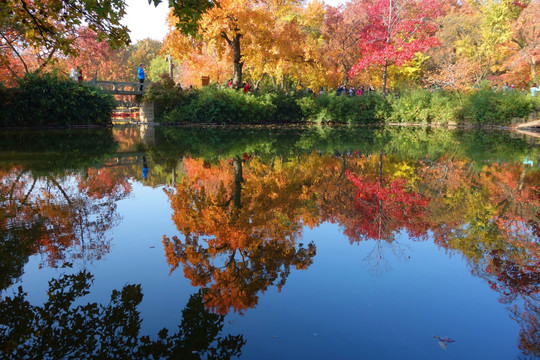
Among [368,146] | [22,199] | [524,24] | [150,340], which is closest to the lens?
[150,340]

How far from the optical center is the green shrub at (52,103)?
19.0m

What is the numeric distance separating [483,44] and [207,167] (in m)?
30.7

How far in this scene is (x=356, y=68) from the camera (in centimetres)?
2775

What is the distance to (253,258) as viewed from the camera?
3979 millimetres

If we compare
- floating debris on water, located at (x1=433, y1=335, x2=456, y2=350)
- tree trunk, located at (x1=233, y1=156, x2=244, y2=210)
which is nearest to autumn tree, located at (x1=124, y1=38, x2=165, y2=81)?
tree trunk, located at (x1=233, y1=156, x2=244, y2=210)

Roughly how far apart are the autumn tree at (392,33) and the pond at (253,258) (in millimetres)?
19999

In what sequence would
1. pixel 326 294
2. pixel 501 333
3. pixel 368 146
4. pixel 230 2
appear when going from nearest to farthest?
pixel 501 333
pixel 326 294
pixel 368 146
pixel 230 2

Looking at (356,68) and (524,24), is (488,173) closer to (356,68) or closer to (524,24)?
(356,68)

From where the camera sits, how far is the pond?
2.64 metres

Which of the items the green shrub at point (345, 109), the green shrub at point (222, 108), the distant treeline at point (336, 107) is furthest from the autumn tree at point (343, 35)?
the green shrub at point (222, 108)

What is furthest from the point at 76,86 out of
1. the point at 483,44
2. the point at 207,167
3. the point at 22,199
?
the point at 483,44

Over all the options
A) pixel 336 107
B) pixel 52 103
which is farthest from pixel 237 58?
pixel 52 103

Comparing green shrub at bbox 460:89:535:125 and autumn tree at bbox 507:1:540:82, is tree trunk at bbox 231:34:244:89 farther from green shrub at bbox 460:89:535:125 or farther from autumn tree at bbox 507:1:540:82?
autumn tree at bbox 507:1:540:82

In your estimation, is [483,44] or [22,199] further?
[483,44]
